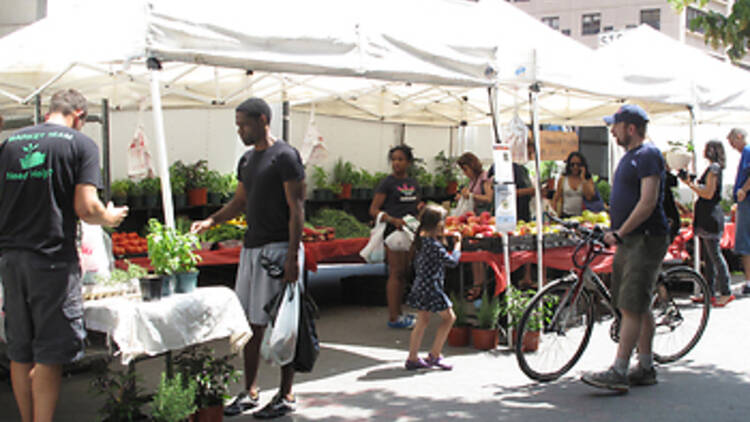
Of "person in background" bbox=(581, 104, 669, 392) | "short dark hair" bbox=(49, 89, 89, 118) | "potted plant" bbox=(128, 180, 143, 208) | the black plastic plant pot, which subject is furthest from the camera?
"potted plant" bbox=(128, 180, 143, 208)

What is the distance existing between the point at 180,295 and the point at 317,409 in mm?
1429

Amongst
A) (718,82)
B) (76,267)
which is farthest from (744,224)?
(76,267)

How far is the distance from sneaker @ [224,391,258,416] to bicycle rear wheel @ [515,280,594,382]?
2.06m

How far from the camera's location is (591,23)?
5619cm

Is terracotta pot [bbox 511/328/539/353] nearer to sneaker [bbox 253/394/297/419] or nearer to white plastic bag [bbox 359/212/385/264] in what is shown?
sneaker [bbox 253/394/297/419]

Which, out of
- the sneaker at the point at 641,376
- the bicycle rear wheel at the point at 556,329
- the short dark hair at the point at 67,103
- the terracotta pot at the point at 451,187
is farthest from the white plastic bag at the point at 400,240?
the terracotta pot at the point at 451,187

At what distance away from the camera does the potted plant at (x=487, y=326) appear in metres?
7.14

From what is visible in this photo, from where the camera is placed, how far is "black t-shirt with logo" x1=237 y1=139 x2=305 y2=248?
16.6 feet

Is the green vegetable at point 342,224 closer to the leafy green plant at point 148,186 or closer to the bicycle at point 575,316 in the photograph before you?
the leafy green plant at point 148,186

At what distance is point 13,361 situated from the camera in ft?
13.7

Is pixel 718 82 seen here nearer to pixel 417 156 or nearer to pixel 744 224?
pixel 744 224

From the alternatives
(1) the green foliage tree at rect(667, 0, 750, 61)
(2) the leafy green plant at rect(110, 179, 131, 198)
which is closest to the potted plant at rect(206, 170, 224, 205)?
(2) the leafy green plant at rect(110, 179, 131, 198)

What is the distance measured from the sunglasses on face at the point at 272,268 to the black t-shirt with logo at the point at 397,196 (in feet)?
11.7

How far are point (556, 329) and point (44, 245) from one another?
3825 mm
